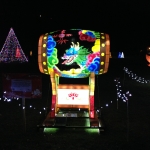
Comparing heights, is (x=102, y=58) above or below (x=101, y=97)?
above

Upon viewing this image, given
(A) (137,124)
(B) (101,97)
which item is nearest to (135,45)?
(B) (101,97)

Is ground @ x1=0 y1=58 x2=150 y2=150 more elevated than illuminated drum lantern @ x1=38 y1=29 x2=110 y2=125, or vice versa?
illuminated drum lantern @ x1=38 y1=29 x2=110 y2=125

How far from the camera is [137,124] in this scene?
7883 millimetres

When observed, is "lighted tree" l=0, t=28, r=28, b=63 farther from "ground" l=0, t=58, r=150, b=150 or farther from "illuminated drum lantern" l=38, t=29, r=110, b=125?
"illuminated drum lantern" l=38, t=29, r=110, b=125

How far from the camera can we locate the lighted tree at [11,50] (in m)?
29.7

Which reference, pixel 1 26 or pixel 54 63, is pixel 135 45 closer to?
pixel 1 26

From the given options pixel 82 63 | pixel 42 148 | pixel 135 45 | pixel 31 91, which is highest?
pixel 135 45

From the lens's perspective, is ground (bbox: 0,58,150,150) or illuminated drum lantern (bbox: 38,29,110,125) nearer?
ground (bbox: 0,58,150,150)

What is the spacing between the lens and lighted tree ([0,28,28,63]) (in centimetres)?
2971

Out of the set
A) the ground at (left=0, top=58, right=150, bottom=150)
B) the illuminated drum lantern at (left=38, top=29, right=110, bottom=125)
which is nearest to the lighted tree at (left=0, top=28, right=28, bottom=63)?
the ground at (left=0, top=58, right=150, bottom=150)

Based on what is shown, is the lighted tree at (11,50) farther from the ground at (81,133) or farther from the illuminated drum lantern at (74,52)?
the illuminated drum lantern at (74,52)

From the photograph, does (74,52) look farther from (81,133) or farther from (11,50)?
(11,50)

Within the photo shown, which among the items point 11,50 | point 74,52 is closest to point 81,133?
point 74,52

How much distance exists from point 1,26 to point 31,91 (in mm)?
32043
